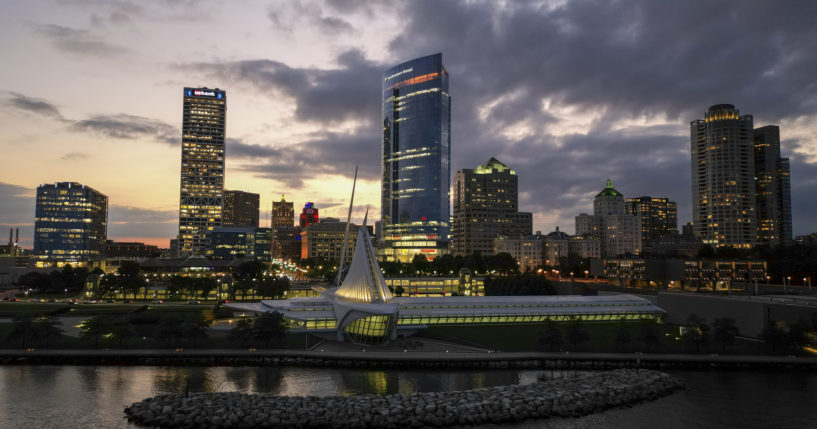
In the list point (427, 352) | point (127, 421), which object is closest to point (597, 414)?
point (427, 352)

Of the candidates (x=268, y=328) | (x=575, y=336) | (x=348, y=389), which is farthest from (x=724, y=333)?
(x=268, y=328)

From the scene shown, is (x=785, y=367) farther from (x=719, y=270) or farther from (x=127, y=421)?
(x=719, y=270)

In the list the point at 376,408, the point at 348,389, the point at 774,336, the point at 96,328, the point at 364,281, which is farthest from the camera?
the point at 364,281

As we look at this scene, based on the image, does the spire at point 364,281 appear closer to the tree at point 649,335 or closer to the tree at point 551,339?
the tree at point 551,339

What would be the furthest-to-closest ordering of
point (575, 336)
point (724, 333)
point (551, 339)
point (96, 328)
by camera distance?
1. point (96, 328)
2. point (575, 336)
3. point (724, 333)
4. point (551, 339)

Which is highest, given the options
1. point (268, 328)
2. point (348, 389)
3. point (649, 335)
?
point (268, 328)

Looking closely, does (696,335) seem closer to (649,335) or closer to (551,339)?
(649,335)

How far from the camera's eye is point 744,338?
78500 mm

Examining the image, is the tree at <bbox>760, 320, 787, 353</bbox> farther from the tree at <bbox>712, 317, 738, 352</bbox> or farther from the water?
the water

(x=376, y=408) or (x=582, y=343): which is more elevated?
(x=582, y=343)

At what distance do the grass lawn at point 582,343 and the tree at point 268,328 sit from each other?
23120 millimetres

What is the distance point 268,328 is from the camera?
7206 cm

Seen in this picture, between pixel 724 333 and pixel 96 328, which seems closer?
pixel 724 333

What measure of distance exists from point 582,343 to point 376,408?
127 ft
